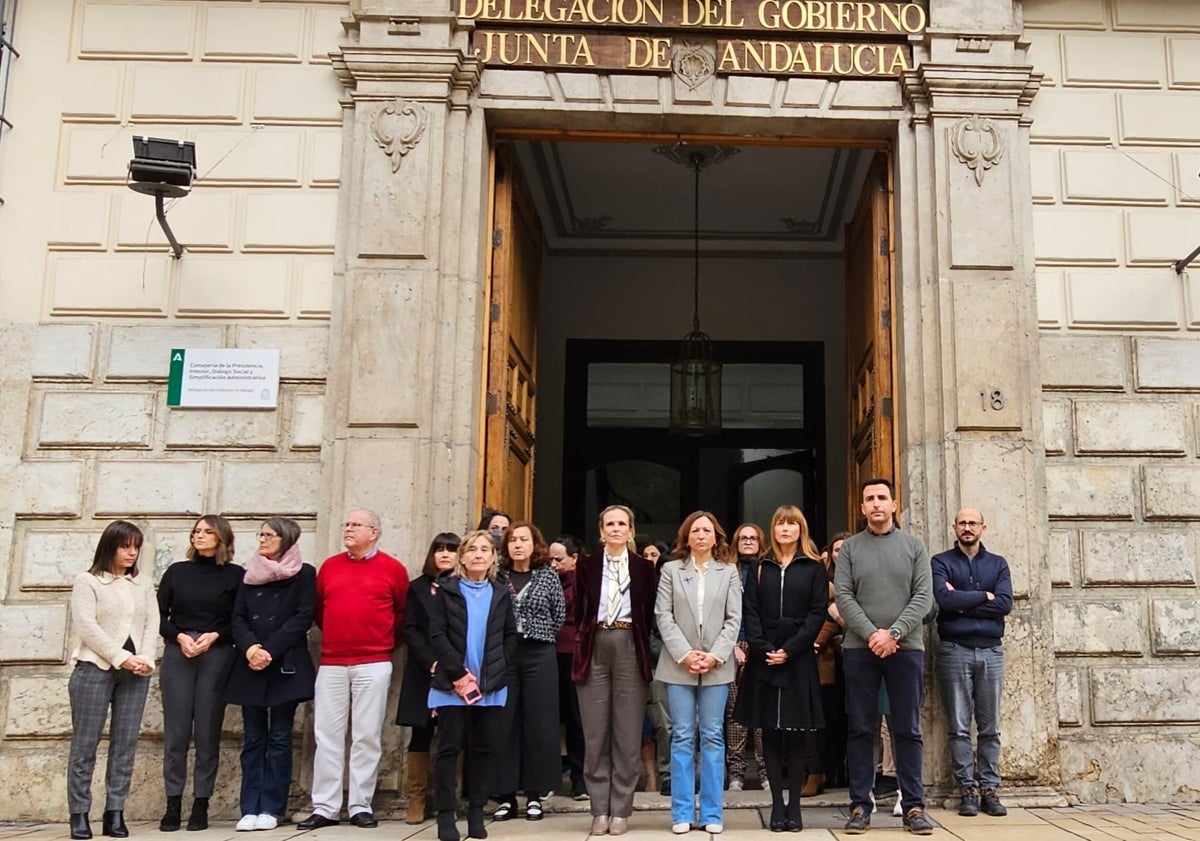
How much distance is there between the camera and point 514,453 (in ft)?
29.0

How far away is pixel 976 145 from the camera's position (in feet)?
25.2

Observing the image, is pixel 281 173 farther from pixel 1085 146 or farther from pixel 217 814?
pixel 1085 146

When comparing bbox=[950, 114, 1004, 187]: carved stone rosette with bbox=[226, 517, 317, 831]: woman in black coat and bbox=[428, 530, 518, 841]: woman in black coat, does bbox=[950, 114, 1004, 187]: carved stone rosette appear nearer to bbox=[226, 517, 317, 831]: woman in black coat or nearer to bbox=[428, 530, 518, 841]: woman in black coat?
bbox=[428, 530, 518, 841]: woman in black coat

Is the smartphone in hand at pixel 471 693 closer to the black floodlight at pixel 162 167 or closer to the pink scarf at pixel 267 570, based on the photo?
the pink scarf at pixel 267 570

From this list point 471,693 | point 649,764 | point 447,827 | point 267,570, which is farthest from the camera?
point 649,764

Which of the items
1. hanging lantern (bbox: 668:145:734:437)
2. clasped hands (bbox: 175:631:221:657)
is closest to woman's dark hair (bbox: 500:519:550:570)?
clasped hands (bbox: 175:631:221:657)

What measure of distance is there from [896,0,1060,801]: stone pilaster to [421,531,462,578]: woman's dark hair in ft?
9.23

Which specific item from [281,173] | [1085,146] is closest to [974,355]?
[1085,146]

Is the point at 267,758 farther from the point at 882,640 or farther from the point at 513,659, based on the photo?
the point at 882,640

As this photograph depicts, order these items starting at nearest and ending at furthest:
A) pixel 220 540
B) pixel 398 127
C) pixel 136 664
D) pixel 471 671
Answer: pixel 471 671
pixel 136 664
pixel 220 540
pixel 398 127

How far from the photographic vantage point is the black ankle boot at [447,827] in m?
5.95

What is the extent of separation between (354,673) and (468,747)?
2.86 feet

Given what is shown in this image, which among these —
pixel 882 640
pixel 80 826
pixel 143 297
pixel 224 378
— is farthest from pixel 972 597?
pixel 143 297

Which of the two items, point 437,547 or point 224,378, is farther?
point 224,378
